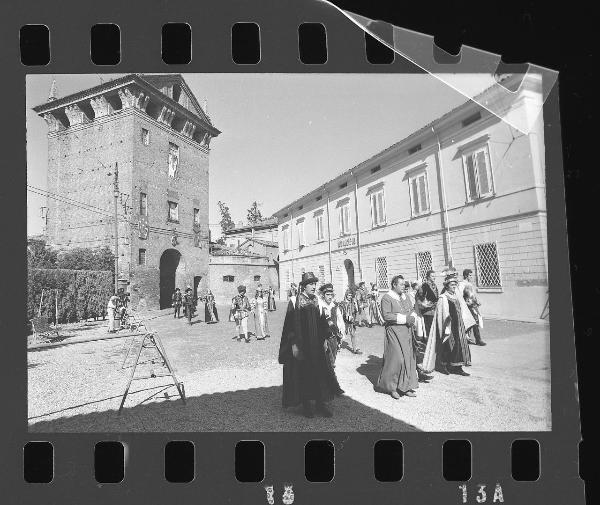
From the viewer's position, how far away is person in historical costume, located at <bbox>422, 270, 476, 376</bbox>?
3.91 metres

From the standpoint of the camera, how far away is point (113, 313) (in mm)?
4277

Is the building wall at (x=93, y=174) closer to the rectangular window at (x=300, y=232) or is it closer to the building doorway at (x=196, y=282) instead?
the building doorway at (x=196, y=282)

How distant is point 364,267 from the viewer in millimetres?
4277

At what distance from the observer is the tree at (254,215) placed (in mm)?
4016

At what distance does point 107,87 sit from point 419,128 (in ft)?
12.9

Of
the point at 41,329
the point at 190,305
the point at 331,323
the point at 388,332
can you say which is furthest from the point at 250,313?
the point at 41,329

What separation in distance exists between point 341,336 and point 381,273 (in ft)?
3.18

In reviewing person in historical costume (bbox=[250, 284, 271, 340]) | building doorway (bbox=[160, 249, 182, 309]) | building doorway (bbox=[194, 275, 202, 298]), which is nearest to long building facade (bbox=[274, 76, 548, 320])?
person in historical costume (bbox=[250, 284, 271, 340])

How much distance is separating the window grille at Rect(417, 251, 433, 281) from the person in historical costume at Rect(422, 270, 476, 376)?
0.78 feet

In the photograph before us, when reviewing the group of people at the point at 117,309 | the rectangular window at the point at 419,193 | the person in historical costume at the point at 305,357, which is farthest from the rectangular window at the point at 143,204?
the rectangular window at the point at 419,193

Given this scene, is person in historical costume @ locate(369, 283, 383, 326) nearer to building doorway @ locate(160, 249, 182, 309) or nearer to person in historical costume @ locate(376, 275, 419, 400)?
person in historical costume @ locate(376, 275, 419, 400)

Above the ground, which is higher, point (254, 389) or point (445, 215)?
point (445, 215)

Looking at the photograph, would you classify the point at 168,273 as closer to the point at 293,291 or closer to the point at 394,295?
the point at 293,291

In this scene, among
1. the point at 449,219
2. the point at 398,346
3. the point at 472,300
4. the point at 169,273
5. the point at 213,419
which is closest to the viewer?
the point at 213,419
